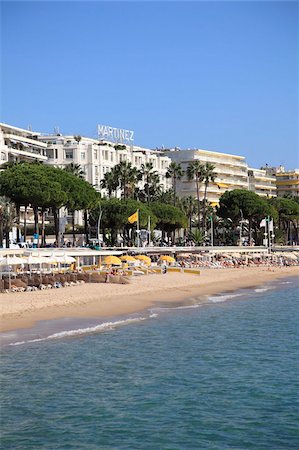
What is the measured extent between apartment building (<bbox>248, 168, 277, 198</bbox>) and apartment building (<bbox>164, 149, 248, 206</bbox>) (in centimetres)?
304

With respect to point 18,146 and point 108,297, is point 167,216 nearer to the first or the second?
point 18,146

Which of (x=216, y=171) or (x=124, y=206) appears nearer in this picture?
(x=124, y=206)

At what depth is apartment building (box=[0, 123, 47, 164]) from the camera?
8506 cm

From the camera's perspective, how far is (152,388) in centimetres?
1752

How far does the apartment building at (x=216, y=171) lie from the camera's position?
124m

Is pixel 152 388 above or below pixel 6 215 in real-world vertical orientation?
below

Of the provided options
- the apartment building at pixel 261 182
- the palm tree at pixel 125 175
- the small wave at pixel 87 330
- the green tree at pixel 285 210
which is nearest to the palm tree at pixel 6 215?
the palm tree at pixel 125 175

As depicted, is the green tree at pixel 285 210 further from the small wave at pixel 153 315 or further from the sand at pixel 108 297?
the small wave at pixel 153 315

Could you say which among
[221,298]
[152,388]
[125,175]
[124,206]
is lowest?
[152,388]

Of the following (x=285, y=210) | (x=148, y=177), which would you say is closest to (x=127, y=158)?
(x=148, y=177)

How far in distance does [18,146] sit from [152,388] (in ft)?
248

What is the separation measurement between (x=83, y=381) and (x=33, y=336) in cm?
645

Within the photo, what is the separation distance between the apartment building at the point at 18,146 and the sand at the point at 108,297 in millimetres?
38721

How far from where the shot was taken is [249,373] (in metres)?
19.2
